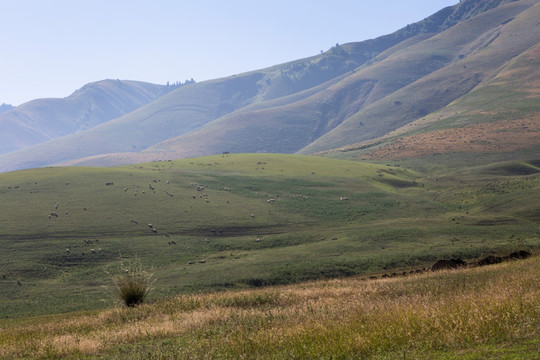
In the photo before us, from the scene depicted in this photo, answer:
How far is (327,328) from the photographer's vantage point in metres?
14.6

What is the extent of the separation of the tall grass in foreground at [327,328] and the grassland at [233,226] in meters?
17.0

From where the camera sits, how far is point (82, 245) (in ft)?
193

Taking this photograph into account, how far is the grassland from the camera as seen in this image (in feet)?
152

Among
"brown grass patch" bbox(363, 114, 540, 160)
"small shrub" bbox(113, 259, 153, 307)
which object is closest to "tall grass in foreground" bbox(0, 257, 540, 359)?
"small shrub" bbox(113, 259, 153, 307)

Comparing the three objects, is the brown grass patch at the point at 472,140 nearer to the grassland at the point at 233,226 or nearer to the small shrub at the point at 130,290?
the grassland at the point at 233,226

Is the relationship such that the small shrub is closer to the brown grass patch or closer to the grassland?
the grassland

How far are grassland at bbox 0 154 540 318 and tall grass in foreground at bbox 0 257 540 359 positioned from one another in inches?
671

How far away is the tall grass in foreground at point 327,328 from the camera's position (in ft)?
39.6

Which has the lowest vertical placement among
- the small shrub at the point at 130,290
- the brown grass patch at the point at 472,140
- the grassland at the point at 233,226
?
the brown grass patch at the point at 472,140

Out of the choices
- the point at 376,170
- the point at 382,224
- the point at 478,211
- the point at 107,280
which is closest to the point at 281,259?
the point at 107,280

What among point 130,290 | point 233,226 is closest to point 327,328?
point 130,290

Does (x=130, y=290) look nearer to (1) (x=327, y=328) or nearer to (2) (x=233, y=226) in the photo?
(1) (x=327, y=328)

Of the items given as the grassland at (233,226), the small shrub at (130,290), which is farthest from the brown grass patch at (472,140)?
the small shrub at (130,290)

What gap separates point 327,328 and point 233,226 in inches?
2252
